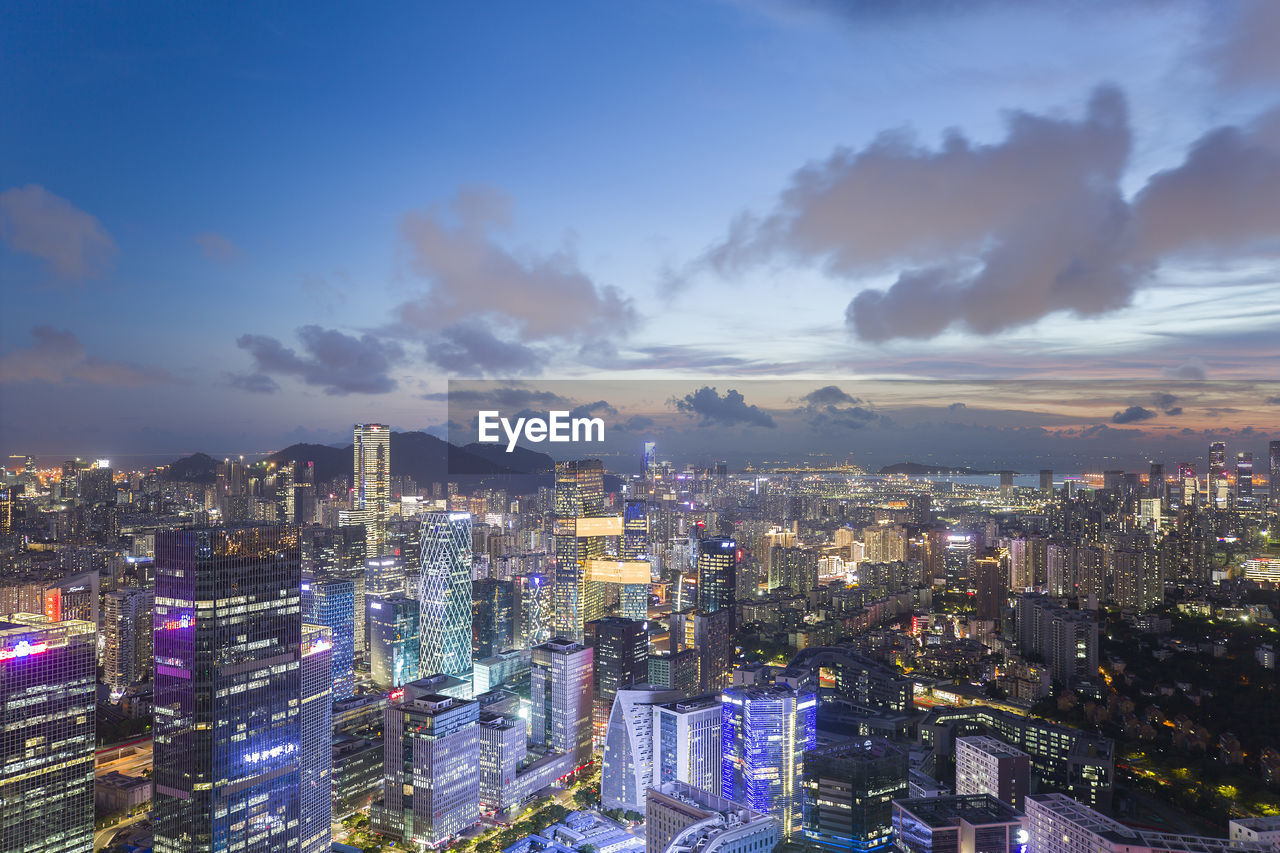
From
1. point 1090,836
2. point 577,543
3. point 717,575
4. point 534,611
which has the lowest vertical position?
point 534,611

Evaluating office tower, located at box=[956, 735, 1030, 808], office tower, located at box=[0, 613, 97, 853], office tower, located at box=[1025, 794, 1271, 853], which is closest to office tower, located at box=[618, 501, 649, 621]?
office tower, located at box=[956, 735, 1030, 808]

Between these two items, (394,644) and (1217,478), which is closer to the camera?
(394,644)

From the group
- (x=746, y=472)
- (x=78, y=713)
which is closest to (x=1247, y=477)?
(x=746, y=472)

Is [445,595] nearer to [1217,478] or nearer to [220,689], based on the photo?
[220,689]

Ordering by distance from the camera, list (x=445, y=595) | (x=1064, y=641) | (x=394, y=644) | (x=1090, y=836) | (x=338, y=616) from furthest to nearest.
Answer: (x=445, y=595) → (x=394, y=644) → (x=338, y=616) → (x=1064, y=641) → (x=1090, y=836)

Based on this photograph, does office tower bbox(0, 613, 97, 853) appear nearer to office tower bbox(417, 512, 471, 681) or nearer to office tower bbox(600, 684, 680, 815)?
office tower bbox(600, 684, 680, 815)

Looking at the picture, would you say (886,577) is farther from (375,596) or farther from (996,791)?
(375,596)

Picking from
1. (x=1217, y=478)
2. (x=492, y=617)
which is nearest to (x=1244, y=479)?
(x=1217, y=478)
